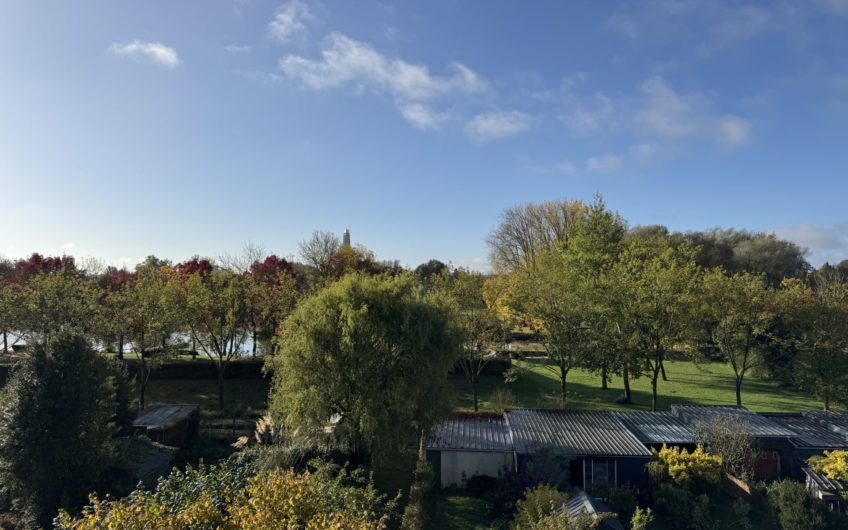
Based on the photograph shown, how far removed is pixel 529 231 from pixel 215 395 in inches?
1549

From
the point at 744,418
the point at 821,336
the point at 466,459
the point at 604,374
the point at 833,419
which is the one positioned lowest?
the point at 466,459

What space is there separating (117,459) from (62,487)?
1624mm

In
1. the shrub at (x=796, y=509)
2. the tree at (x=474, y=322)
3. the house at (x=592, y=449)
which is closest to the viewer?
the shrub at (x=796, y=509)

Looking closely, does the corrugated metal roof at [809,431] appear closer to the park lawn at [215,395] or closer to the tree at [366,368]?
the tree at [366,368]

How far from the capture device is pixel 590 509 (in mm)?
14438

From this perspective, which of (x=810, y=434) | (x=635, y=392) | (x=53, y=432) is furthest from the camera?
(x=635, y=392)

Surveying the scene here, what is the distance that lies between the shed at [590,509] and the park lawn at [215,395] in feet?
60.5

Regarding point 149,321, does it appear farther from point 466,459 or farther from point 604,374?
point 604,374

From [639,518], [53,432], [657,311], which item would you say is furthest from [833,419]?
[53,432]

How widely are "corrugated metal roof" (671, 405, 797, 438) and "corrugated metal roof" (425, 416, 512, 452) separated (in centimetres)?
869

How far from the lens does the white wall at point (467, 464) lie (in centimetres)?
1953

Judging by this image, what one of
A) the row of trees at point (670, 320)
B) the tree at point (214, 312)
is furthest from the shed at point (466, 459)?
the tree at point (214, 312)

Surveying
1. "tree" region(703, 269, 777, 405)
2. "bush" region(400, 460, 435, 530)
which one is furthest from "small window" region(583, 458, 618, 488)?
"tree" region(703, 269, 777, 405)

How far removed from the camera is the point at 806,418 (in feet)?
77.3
